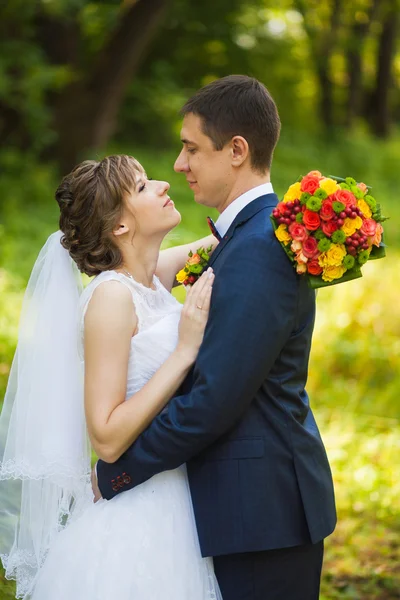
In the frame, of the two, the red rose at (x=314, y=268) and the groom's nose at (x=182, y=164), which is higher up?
the groom's nose at (x=182, y=164)

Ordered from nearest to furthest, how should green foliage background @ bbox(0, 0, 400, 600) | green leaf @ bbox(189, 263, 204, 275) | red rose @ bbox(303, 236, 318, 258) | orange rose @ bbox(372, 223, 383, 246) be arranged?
red rose @ bbox(303, 236, 318, 258), orange rose @ bbox(372, 223, 383, 246), green leaf @ bbox(189, 263, 204, 275), green foliage background @ bbox(0, 0, 400, 600)

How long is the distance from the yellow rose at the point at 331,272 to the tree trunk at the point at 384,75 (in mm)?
20649

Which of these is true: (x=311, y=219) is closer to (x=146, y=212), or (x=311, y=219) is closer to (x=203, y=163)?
(x=203, y=163)

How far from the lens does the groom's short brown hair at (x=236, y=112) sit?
8.29 ft

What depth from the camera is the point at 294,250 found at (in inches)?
93.0

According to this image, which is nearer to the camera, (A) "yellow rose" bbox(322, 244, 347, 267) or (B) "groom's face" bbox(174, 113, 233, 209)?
(A) "yellow rose" bbox(322, 244, 347, 267)

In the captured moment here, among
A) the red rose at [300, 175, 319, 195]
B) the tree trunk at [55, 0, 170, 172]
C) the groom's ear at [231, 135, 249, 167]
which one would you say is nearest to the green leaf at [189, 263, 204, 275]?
the groom's ear at [231, 135, 249, 167]

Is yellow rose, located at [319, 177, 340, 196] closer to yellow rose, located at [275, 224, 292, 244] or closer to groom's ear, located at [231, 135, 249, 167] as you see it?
yellow rose, located at [275, 224, 292, 244]

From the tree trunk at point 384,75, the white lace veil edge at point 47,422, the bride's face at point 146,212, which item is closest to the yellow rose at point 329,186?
the bride's face at point 146,212

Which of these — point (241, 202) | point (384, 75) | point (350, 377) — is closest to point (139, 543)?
point (241, 202)

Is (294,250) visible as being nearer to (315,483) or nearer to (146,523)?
(315,483)

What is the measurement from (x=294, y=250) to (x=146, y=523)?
1005mm

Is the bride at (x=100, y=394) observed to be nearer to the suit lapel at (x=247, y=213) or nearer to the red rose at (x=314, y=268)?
the suit lapel at (x=247, y=213)

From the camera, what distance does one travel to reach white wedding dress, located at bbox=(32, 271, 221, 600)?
2.58 metres
